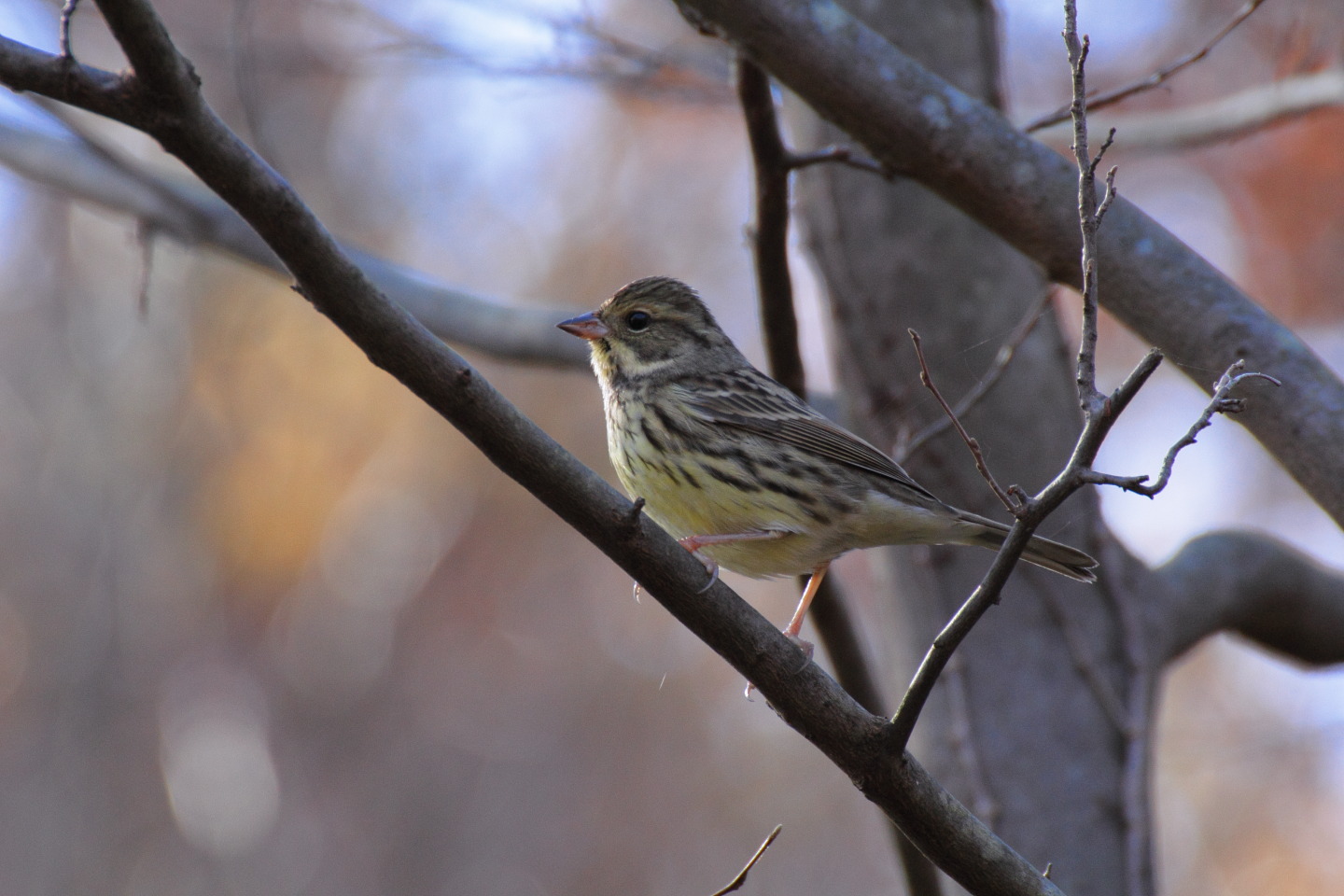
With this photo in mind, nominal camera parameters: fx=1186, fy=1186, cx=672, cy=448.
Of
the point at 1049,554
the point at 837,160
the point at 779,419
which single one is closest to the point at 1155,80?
the point at 837,160

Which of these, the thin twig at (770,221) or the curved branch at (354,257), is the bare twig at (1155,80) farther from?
the curved branch at (354,257)

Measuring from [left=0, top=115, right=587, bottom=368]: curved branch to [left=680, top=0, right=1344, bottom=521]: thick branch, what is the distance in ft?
8.70

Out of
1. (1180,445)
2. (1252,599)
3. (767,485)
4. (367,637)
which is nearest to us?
(1180,445)

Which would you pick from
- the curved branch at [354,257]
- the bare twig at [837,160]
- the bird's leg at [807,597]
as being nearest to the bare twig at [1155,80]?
the bare twig at [837,160]

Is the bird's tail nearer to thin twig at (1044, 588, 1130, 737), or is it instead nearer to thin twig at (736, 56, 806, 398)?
thin twig at (1044, 588, 1130, 737)

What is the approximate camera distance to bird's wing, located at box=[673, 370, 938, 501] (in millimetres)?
4820

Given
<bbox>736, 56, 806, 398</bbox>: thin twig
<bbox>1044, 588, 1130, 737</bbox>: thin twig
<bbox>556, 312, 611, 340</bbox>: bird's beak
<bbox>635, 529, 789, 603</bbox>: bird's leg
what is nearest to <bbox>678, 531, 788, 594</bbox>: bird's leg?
<bbox>635, 529, 789, 603</bbox>: bird's leg

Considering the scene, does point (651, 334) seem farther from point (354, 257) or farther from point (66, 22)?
point (66, 22)

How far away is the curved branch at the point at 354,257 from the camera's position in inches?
258

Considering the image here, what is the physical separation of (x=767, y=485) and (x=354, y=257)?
3.11 meters

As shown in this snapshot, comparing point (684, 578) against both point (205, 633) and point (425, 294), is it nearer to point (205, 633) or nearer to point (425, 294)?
point (425, 294)

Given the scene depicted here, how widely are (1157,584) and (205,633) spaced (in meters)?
11.9

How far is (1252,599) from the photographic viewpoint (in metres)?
5.87

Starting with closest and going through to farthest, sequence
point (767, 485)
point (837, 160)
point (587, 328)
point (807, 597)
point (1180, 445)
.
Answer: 1. point (1180, 445)
2. point (837, 160)
3. point (767, 485)
4. point (807, 597)
5. point (587, 328)
